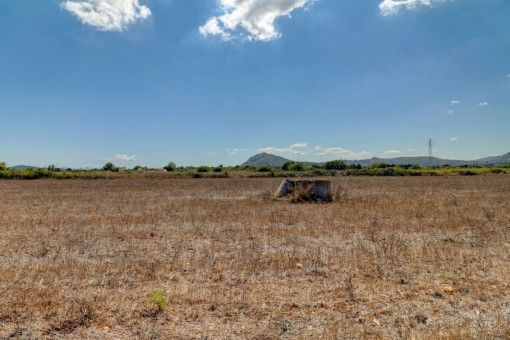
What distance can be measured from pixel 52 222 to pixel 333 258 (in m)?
10.4

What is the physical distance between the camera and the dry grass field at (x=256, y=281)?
3721 millimetres

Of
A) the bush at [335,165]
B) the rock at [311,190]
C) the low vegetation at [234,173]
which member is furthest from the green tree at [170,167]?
the rock at [311,190]

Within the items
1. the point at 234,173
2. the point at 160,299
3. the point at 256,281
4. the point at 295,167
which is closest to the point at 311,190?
the point at 256,281

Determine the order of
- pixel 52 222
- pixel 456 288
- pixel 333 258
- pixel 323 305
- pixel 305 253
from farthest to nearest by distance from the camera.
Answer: pixel 52 222, pixel 305 253, pixel 333 258, pixel 456 288, pixel 323 305

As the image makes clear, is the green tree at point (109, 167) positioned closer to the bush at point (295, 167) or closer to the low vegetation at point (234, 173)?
the low vegetation at point (234, 173)

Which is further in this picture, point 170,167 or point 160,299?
point 170,167

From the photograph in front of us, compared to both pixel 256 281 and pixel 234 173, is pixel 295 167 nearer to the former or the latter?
pixel 234 173

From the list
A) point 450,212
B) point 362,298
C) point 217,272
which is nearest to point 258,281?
point 217,272

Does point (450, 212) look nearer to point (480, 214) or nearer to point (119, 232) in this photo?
point (480, 214)

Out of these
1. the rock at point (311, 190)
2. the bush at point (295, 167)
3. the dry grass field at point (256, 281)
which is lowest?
the dry grass field at point (256, 281)

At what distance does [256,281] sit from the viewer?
5.17 m

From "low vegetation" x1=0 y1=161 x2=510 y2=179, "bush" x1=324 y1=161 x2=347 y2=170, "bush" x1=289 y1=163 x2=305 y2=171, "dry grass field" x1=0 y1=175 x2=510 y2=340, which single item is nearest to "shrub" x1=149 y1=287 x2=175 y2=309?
"dry grass field" x1=0 y1=175 x2=510 y2=340

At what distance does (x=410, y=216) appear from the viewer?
37.8 ft

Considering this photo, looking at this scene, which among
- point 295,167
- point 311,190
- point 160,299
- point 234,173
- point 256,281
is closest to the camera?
point 160,299
